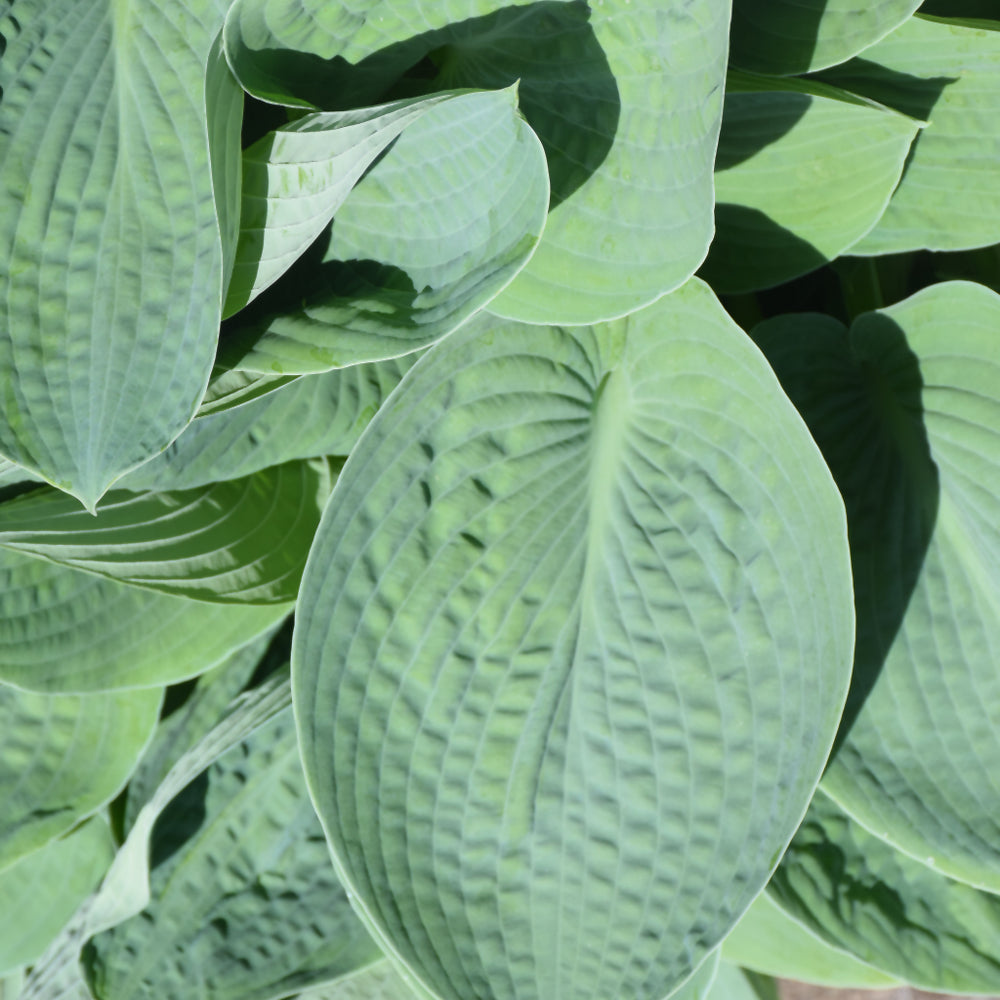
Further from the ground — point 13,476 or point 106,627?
point 13,476

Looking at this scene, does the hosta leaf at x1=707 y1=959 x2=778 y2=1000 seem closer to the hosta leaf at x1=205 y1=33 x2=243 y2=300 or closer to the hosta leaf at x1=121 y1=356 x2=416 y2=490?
the hosta leaf at x1=121 y1=356 x2=416 y2=490

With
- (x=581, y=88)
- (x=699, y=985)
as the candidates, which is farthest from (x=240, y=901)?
(x=581, y=88)

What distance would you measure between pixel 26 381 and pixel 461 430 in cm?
26

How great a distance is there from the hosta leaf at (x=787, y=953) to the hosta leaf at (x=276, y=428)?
553 millimetres

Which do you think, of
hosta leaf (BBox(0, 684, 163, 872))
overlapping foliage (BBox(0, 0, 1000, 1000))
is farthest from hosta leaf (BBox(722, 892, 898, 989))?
hosta leaf (BBox(0, 684, 163, 872))

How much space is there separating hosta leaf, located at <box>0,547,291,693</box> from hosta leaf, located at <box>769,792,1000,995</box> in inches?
19.0

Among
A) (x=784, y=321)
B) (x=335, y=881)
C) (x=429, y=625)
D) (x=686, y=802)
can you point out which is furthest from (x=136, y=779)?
(x=784, y=321)

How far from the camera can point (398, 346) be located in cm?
54

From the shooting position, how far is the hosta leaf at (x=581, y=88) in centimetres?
53

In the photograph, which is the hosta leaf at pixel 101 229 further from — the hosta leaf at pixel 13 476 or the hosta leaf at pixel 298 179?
the hosta leaf at pixel 13 476

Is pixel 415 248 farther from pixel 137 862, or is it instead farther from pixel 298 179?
pixel 137 862

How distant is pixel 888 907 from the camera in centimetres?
81

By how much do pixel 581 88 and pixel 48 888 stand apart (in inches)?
36.6

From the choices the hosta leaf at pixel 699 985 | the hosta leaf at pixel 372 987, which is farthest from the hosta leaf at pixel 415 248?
the hosta leaf at pixel 372 987
